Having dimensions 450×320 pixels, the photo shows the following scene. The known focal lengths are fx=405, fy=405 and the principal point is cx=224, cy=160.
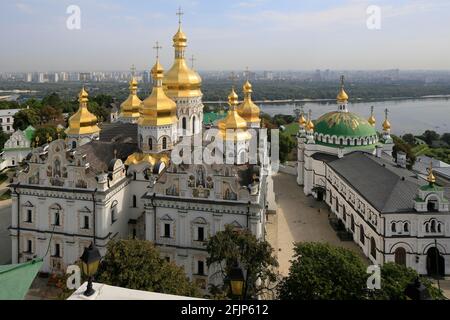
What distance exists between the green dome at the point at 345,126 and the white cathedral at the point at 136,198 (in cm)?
1074

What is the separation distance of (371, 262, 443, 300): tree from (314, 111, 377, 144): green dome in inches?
672

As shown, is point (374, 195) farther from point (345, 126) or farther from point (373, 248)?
point (345, 126)

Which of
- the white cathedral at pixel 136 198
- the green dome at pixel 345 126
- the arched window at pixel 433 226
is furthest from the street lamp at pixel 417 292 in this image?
the green dome at pixel 345 126

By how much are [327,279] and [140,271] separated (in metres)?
5.07

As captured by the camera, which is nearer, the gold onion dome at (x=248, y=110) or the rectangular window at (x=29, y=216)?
the rectangular window at (x=29, y=216)

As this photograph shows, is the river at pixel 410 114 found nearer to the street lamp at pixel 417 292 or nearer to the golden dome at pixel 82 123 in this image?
the golden dome at pixel 82 123

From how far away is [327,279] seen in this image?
10875 millimetres

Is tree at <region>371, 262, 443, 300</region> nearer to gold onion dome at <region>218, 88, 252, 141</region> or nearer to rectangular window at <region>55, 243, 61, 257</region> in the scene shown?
gold onion dome at <region>218, 88, 252, 141</region>

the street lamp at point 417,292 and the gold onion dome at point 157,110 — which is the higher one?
the gold onion dome at point 157,110

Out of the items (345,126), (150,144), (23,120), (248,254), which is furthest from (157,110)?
(23,120)

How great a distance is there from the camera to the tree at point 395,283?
406 inches
